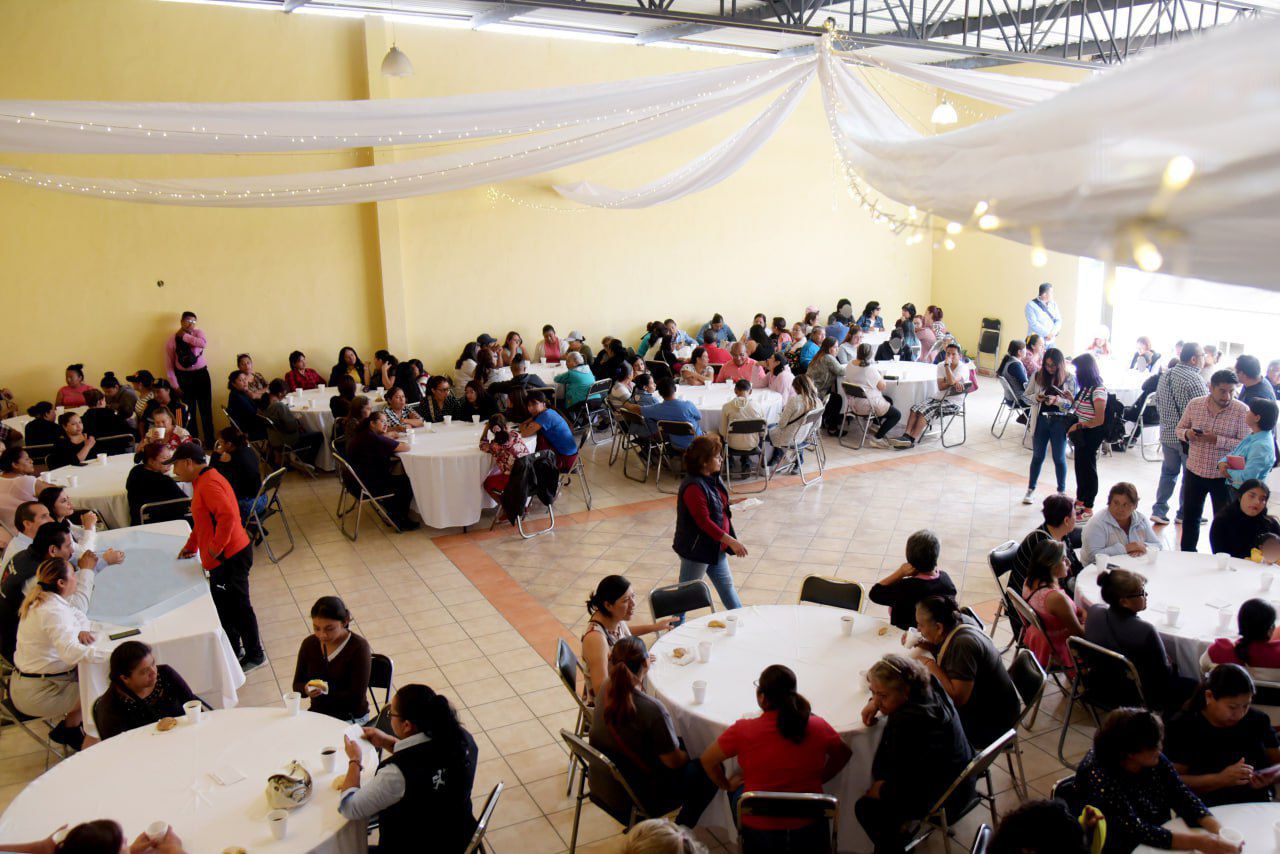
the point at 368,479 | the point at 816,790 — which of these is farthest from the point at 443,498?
the point at 816,790

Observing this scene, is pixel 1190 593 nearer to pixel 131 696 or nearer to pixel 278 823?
pixel 278 823

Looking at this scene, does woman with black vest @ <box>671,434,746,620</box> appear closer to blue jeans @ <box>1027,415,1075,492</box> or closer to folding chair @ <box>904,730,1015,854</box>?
folding chair @ <box>904,730,1015,854</box>

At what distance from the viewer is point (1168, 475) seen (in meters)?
7.29

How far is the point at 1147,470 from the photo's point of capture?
8.98 metres

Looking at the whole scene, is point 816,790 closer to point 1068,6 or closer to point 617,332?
point 1068,6

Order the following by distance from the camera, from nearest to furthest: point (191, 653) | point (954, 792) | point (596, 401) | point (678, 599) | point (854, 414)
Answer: point (954, 792), point (191, 653), point (678, 599), point (596, 401), point (854, 414)

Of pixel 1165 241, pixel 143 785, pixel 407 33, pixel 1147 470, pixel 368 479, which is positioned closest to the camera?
pixel 1165 241

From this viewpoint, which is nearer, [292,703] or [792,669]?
[292,703]

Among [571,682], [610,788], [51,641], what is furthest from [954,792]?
[51,641]

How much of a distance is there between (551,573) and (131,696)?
3.42m

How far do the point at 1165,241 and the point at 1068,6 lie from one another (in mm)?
8871

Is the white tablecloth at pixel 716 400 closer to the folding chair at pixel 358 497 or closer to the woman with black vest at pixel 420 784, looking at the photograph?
the folding chair at pixel 358 497

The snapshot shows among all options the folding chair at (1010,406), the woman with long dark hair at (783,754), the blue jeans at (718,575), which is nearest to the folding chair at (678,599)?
the blue jeans at (718,575)

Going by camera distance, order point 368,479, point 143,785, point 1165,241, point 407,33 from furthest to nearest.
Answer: point 407,33 < point 368,479 < point 143,785 < point 1165,241
